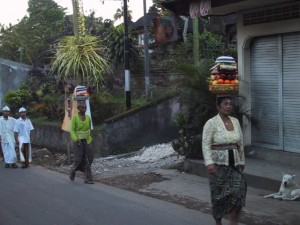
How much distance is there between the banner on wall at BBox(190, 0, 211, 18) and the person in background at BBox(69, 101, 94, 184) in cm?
304

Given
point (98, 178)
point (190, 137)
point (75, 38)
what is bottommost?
point (98, 178)

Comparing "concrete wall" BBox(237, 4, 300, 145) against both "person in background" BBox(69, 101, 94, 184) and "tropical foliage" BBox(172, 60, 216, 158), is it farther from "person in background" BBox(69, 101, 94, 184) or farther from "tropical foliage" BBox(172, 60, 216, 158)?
"person in background" BBox(69, 101, 94, 184)

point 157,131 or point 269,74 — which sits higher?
point 269,74

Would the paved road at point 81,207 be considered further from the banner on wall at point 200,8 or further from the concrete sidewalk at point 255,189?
the banner on wall at point 200,8

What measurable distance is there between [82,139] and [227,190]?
203 inches

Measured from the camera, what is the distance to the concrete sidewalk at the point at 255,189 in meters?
7.09

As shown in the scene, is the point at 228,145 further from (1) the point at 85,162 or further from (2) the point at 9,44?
(2) the point at 9,44

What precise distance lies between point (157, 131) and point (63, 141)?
3.19 meters

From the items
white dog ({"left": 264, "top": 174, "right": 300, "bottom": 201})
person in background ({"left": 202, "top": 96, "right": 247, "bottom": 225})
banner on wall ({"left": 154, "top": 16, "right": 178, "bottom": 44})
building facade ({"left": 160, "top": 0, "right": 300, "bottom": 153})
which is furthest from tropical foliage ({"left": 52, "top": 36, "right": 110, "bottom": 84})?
person in background ({"left": 202, "top": 96, "right": 247, "bottom": 225})

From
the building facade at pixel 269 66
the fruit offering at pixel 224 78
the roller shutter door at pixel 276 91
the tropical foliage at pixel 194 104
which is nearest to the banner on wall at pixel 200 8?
the building facade at pixel 269 66

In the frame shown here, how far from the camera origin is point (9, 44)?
38312mm

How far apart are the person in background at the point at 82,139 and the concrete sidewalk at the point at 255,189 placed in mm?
1491

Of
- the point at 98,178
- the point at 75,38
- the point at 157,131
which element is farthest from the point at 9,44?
the point at 98,178

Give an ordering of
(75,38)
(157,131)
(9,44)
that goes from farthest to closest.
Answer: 1. (9,44)
2. (75,38)
3. (157,131)
